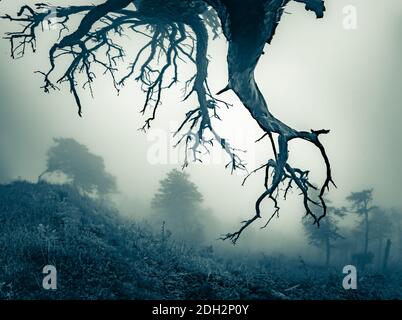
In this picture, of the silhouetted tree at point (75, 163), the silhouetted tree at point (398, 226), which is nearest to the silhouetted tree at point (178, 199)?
the silhouetted tree at point (75, 163)

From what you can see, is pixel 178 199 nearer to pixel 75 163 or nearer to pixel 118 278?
pixel 75 163

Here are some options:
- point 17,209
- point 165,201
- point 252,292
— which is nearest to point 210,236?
point 165,201

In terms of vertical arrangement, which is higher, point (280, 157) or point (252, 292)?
point (280, 157)

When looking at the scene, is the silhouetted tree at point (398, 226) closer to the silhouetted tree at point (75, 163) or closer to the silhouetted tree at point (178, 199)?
the silhouetted tree at point (178, 199)

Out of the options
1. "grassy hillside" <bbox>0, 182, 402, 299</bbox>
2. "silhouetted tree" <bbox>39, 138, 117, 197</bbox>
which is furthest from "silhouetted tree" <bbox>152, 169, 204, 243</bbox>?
"grassy hillside" <bbox>0, 182, 402, 299</bbox>

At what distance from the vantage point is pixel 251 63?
16.7 ft

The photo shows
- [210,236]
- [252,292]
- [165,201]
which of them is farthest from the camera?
[210,236]

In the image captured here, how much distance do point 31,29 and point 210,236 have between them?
63768 mm

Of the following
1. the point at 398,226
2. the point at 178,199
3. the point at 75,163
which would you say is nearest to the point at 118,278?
the point at 178,199

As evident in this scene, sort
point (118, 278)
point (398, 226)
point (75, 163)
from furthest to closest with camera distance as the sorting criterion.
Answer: point (398, 226)
point (75, 163)
point (118, 278)

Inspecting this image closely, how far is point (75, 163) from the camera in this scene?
40375 mm
